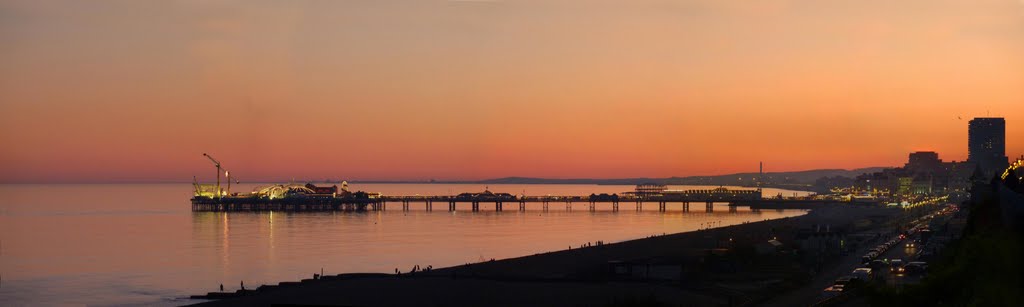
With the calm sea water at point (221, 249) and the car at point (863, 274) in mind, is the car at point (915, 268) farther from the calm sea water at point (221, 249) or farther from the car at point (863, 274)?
the calm sea water at point (221, 249)

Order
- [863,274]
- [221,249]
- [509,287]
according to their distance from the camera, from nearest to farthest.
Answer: [863,274] < [509,287] < [221,249]

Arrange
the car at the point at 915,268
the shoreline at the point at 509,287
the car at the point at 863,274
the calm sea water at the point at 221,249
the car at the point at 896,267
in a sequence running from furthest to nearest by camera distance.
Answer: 1. the calm sea water at the point at 221,249
2. the car at the point at 896,267
3. the car at the point at 915,268
4. the car at the point at 863,274
5. the shoreline at the point at 509,287

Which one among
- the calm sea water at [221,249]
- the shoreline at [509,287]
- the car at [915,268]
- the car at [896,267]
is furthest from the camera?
the calm sea water at [221,249]

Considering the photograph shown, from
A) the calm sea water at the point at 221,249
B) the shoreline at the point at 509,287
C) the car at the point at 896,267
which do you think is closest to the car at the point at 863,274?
the car at the point at 896,267

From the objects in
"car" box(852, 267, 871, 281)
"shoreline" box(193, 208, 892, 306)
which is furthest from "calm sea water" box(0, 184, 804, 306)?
"car" box(852, 267, 871, 281)

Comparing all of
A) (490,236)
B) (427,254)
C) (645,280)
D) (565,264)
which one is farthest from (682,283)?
(490,236)

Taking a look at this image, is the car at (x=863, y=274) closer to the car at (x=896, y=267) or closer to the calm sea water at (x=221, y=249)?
the car at (x=896, y=267)

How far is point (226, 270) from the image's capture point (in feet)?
258

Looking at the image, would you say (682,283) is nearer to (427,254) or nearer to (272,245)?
(427,254)

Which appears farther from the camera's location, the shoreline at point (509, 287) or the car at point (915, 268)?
the car at point (915, 268)

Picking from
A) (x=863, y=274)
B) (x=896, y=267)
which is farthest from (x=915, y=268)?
(x=896, y=267)

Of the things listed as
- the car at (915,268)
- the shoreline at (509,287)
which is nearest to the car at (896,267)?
the car at (915,268)

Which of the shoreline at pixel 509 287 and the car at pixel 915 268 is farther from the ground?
the car at pixel 915 268

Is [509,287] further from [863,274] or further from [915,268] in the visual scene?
[915,268]
